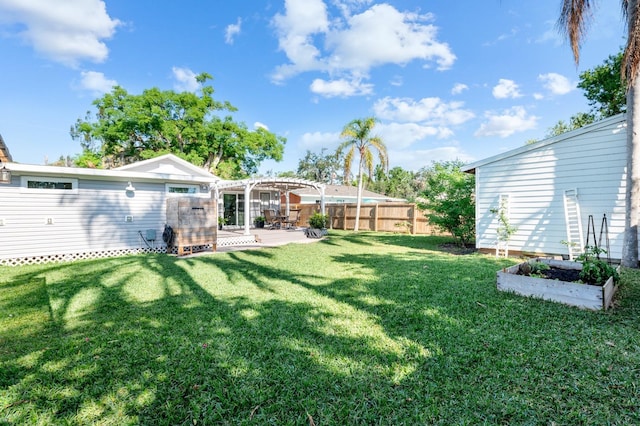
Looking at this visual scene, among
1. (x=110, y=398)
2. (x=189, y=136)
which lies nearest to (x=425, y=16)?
(x=110, y=398)

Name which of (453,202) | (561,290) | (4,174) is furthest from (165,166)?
(561,290)

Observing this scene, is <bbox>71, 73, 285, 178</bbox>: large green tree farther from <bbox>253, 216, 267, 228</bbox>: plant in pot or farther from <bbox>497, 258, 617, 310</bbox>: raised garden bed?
<bbox>497, 258, 617, 310</bbox>: raised garden bed

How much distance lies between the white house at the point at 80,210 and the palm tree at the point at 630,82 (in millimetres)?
10282

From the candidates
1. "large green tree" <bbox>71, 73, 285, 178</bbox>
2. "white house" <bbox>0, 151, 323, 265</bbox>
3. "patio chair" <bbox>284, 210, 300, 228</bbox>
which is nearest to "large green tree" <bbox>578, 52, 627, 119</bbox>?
"patio chair" <bbox>284, 210, 300, 228</bbox>

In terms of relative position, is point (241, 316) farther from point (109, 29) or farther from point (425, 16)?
point (109, 29)

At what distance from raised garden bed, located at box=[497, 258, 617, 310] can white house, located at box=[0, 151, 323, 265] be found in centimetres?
887

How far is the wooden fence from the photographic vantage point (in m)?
15.3

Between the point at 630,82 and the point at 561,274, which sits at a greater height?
the point at 630,82

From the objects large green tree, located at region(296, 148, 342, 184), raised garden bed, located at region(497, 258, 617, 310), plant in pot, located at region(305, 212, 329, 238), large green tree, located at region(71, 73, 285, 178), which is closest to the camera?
raised garden bed, located at region(497, 258, 617, 310)

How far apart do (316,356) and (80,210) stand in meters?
8.50

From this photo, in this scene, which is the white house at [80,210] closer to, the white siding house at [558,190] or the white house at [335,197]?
the white siding house at [558,190]

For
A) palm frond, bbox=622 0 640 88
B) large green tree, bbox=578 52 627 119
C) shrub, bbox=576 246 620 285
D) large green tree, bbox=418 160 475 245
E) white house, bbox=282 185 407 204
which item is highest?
large green tree, bbox=578 52 627 119

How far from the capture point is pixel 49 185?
7.73 metres

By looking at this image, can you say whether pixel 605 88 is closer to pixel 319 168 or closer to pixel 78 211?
pixel 78 211
